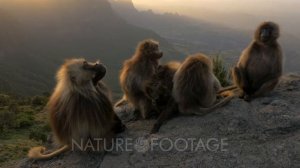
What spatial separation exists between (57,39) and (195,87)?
12082cm

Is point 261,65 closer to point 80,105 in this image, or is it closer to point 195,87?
point 195,87

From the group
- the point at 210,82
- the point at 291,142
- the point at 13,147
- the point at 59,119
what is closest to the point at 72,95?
the point at 59,119

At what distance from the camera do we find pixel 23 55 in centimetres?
9900

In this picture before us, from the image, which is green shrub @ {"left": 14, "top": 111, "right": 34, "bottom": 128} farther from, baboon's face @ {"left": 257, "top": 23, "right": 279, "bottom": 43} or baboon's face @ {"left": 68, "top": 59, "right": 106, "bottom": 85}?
baboon's face @ {"left": 257, "top": 23, "right": 279, "bottom": 43}

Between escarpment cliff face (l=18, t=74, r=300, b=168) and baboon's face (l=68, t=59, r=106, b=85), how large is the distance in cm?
132

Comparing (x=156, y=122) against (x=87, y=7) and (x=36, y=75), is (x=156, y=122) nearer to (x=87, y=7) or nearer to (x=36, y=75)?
(x=36, y=75)

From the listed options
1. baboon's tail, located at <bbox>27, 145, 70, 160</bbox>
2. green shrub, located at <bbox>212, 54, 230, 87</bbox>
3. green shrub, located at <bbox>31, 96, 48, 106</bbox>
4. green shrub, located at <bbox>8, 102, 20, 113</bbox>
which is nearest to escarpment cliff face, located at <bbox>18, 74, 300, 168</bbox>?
baboon's tail, located at <bbox>27, 145, 70, 160</bbox>

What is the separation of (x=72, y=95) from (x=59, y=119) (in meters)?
0.50

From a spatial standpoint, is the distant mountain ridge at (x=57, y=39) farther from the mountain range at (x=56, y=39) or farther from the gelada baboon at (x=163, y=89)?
the gelada baboon at (x=163, y=89)

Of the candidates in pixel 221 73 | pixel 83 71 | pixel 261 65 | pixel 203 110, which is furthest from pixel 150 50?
pixel 221 73

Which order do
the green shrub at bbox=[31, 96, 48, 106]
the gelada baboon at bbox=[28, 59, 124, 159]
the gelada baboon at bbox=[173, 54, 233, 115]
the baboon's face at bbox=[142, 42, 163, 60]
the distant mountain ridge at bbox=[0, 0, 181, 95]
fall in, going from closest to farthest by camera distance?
the gelada baboon at bbox=[28, 59, 124, 159] < the gelada baboon at bbox=[173, 54, 233, 115] < the baboon's face at bbox=[142, 42, 163, 60] < the green shrub at bbox=[31, 96, 48, 106] < the distant mountain ridge at bbox=[0, 0, 181, 95]

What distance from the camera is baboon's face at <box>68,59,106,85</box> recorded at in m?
7.96

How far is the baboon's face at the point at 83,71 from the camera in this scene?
796 cm

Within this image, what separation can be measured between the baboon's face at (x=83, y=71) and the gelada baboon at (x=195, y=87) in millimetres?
1617
